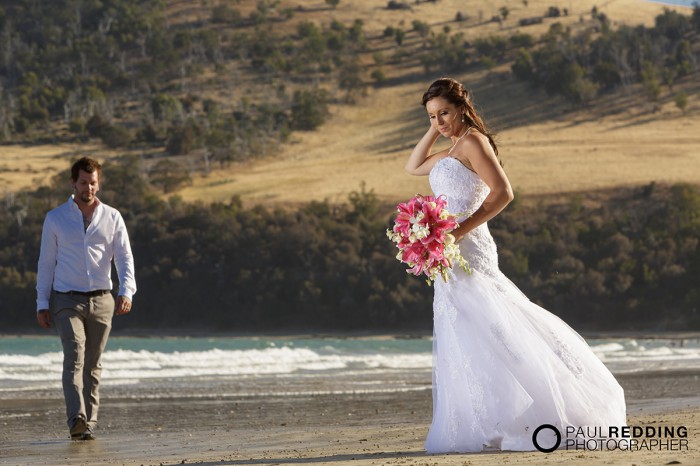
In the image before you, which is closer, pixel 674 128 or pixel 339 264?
pixel 339 264

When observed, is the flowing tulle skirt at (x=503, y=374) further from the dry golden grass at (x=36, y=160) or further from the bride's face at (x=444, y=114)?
the dry golden grass at (x=36, y=160)

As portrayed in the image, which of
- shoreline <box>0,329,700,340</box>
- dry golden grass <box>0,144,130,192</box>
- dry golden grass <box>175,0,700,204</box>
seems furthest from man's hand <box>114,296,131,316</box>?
dry golden grass <box>0,144,130,192</box>

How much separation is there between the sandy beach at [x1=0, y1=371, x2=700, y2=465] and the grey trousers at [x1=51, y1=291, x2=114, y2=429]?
278 mm

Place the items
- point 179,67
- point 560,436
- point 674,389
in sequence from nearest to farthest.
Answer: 1. point 560,436
2. point 674,389
3. point 179,67

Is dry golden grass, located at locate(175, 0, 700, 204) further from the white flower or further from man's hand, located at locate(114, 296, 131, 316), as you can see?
the white flower

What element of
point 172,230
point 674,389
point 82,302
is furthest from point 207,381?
point 172,230

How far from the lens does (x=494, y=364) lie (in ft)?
24.8

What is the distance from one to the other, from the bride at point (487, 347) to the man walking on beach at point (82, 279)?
2721 mm

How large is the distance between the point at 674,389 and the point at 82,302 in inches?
322

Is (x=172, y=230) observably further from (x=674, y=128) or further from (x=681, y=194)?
(x=674, y=128)

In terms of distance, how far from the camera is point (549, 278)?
2130 inches

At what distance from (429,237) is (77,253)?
3117mm

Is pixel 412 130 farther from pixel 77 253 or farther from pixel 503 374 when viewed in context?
pixel 503 374

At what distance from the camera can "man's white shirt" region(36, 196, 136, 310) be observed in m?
9.60
